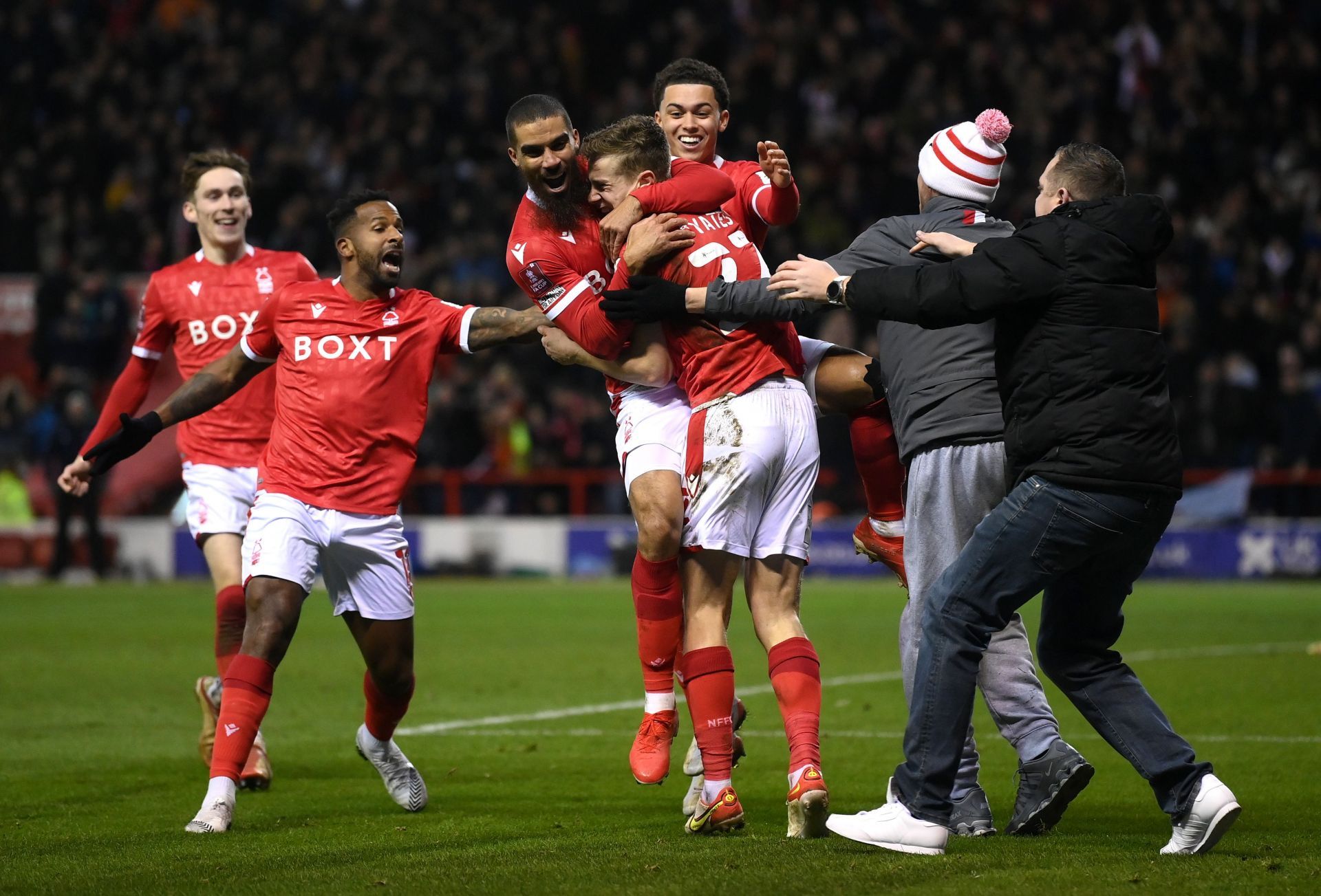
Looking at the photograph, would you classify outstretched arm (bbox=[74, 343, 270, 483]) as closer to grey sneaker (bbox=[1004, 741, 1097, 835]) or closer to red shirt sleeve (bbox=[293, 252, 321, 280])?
red shirt sleeve (bbox=[293, 252, 321, 280])

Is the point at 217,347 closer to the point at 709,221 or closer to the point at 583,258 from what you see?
the point at 583,258

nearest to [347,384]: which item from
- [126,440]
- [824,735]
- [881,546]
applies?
[126,440]

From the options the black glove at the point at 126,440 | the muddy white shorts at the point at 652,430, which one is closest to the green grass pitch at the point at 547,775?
the muddy white shorts at the point at 652,430

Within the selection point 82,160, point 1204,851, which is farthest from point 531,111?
point 82,160

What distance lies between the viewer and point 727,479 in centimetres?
607

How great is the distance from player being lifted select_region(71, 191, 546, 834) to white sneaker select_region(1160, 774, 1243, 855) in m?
3.04

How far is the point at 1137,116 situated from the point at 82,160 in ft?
53.3

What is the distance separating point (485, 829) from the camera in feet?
20.9

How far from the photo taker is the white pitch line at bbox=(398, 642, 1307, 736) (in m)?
9.79

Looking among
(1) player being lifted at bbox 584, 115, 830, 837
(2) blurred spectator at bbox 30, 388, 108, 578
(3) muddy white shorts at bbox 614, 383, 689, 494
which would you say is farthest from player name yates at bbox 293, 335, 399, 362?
(2) blurred spectator at bbox 30, 388, 108, 578

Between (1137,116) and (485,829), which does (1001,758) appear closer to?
(485,829)

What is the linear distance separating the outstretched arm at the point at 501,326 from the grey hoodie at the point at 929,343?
112 cm

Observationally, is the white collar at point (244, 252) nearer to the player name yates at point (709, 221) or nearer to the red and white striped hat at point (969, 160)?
the player name yates at point (709, 221)

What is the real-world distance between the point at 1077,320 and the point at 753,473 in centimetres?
135
